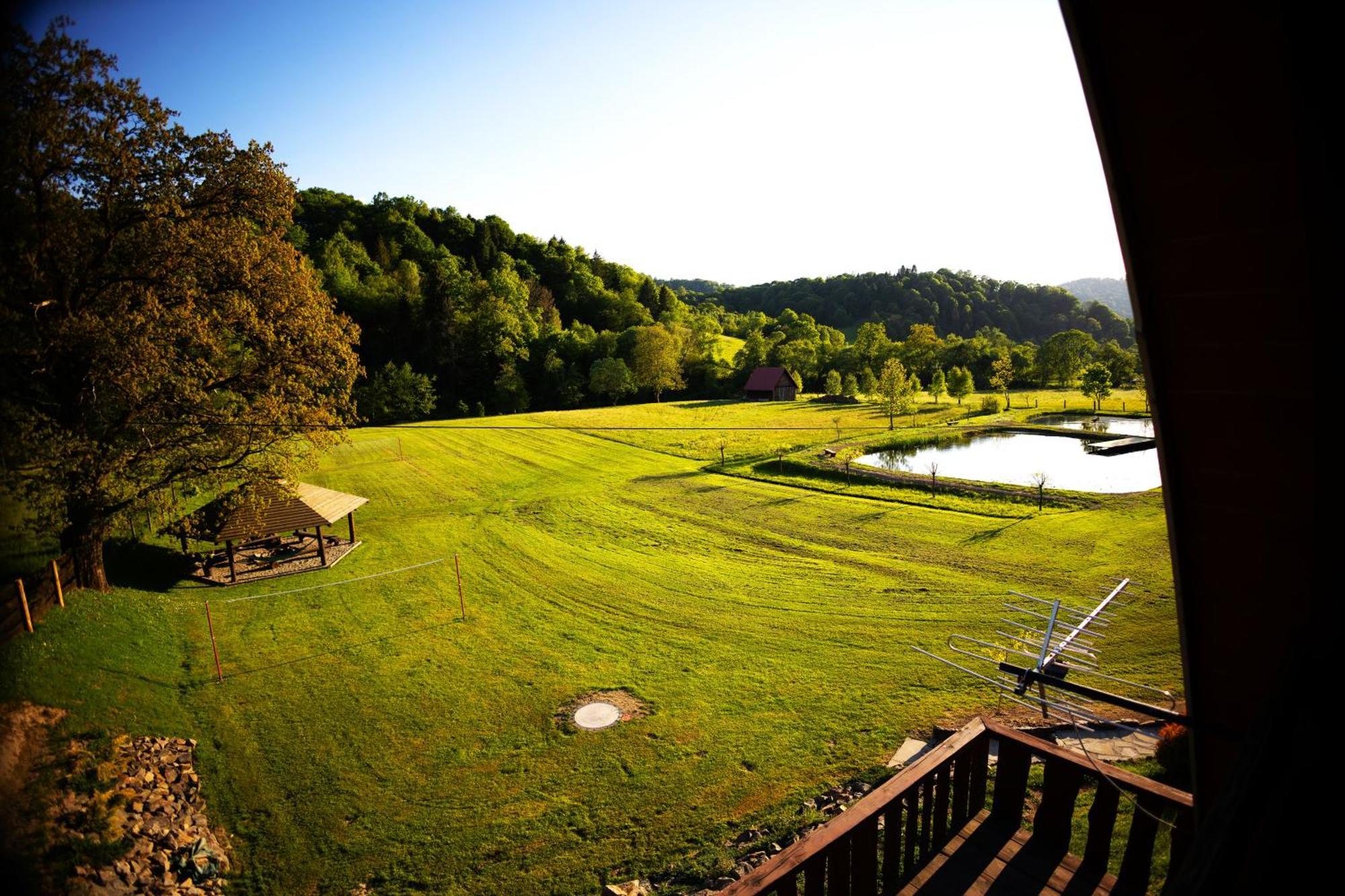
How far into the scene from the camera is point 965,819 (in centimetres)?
443

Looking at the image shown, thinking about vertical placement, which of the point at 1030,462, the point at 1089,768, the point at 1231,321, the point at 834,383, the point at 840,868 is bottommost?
the point at 1030,462

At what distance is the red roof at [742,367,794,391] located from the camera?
60.1 m

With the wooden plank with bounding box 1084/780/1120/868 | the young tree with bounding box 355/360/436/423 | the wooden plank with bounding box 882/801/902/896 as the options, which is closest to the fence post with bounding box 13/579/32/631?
the wooden plank with bounding box 882/801/902/896

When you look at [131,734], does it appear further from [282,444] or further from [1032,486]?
[1032,486]

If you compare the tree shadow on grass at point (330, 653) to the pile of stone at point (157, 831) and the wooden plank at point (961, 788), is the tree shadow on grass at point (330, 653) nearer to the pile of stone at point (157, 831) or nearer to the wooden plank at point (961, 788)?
the pile of stone at point (157, 831)

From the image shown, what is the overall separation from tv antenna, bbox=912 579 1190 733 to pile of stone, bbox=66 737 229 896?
24.7 feet

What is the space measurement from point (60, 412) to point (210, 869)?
9.10 metres

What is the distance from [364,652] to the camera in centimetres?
1116

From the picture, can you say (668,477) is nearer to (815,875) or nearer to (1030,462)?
(1030,462)

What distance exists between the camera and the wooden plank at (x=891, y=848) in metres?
3.72

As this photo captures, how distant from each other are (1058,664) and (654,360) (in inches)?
2249

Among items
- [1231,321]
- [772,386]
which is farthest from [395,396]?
[1231,321]

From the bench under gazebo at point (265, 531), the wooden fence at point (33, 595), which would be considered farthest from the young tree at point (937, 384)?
the wooden fence at point (33, 595)

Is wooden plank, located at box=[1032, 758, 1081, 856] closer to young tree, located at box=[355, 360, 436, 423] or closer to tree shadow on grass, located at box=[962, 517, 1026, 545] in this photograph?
tree shadow on grass, located at box=[962, 517, 1026, 545]
